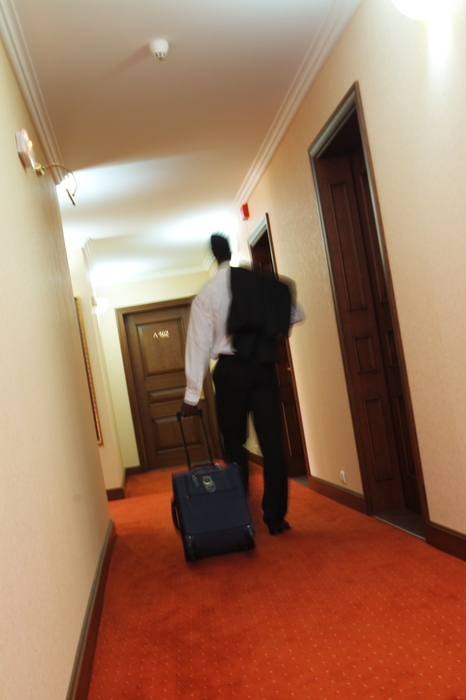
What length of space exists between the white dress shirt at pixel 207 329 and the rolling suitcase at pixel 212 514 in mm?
381

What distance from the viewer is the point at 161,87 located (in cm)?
354

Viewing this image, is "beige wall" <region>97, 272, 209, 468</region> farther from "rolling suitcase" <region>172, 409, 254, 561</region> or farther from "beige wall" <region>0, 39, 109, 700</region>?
"rolling suitcase" <region>172, 409, 254, 561</region>

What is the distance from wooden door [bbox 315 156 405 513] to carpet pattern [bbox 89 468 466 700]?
0.43 metres

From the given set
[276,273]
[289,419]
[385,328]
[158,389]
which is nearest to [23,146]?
[385,328]

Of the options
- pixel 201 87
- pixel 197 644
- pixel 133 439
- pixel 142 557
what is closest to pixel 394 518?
pixel 142 557

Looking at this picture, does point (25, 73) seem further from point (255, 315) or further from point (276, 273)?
point (276, 273)

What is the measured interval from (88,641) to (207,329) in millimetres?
1716

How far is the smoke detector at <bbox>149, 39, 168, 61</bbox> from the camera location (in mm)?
3045

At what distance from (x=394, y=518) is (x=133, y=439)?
5.67 m

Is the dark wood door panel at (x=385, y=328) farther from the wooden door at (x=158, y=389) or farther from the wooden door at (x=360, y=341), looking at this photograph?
the wooden door at (x=158, y=389)

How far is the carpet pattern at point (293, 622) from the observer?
5.94 feet

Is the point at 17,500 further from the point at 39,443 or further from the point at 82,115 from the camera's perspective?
the point at 82,115

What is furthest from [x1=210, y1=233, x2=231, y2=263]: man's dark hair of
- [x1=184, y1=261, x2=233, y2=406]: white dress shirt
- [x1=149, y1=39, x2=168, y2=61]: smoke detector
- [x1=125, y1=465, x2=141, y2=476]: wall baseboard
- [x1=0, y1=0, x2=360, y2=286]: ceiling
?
[x1=125, y1=465, x2=141, y2=476]: wall baseboard

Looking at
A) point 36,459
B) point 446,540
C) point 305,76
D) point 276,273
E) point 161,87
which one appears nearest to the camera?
point 36,459
